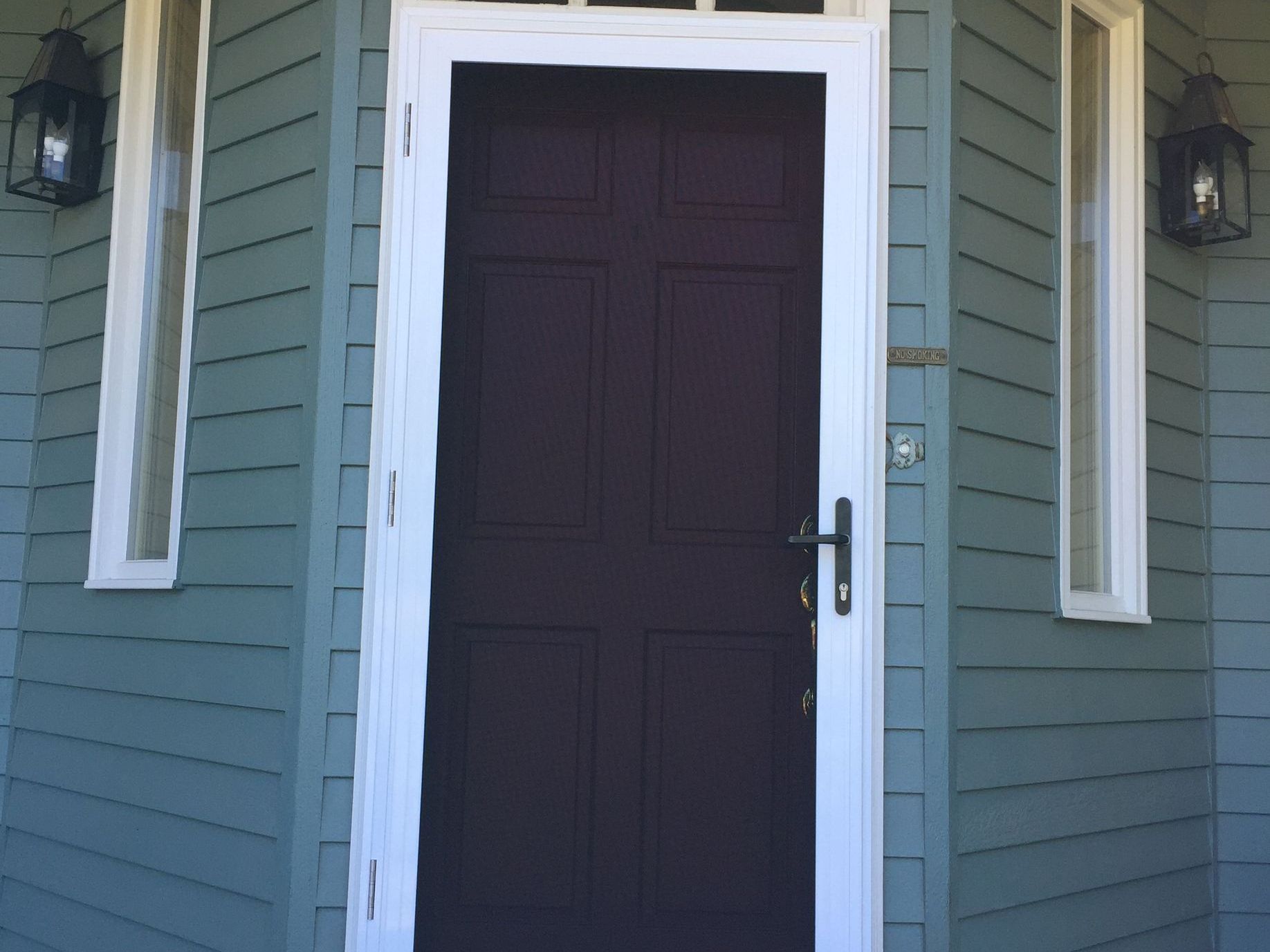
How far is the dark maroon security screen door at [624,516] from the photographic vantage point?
3021 millimetres

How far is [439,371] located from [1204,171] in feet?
7.66

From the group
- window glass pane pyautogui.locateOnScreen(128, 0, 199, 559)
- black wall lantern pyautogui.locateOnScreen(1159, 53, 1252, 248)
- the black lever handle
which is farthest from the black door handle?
window glass pane pyautogui.locateOnScreen(128, 0, 199, 559)

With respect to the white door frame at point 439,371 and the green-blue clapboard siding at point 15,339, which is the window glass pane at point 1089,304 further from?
the green-blue clapboard siding at point 15,339

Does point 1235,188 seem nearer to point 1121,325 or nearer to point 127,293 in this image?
point 1121,325

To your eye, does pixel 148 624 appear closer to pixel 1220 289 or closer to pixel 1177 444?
pixel 1177 444

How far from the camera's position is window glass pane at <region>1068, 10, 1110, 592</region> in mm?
3613

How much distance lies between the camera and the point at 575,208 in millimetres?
3168

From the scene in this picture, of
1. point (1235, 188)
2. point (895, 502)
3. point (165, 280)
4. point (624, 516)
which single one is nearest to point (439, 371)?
point (624, 516)

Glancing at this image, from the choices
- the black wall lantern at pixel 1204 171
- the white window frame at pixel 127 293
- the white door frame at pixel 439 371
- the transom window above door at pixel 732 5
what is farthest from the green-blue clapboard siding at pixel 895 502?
the black wall lantern at pixel 1204 171

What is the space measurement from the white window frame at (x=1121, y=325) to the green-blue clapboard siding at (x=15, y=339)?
3.02 metres

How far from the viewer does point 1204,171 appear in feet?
12.7

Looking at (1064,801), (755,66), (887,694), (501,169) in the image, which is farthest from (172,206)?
(1064,801)

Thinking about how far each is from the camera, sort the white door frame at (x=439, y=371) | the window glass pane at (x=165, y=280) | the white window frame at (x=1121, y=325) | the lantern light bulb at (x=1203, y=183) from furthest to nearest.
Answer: the lantern light bulb at (x=1203, y=183), the window glass pane at (x=165, y=280), the white window frame at (x=1121, y=325), the white door frame at (x=439, y=371)

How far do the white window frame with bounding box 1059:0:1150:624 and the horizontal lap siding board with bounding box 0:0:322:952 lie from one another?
6.31ft
